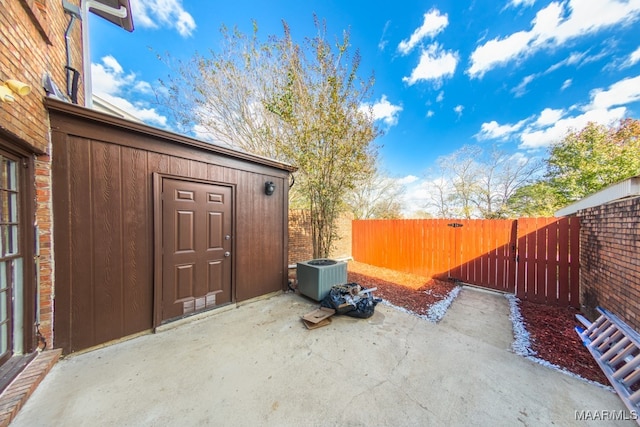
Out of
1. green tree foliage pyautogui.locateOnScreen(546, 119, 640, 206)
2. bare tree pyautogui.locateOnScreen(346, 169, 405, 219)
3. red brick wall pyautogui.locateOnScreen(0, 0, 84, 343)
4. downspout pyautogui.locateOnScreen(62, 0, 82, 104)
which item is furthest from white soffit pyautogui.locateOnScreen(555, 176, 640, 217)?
bare tree pyautogui.locateOnScreen(346, 169, 405, 219)

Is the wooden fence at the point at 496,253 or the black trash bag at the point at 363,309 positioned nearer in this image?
the black trash bag at the point at 363,309

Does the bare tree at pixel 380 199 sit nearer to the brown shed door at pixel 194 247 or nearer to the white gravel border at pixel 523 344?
the white gravel border at pixel 523 344

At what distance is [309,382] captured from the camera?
1806 mm

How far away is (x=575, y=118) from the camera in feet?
29.0

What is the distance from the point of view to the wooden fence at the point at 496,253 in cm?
359

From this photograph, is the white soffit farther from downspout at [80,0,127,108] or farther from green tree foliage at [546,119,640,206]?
green tree foliage at [546,119,640,206]

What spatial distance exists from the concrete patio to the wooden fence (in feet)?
6.48

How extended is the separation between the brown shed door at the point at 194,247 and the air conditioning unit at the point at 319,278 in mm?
1247

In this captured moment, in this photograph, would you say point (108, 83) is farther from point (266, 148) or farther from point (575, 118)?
point (575, 118)

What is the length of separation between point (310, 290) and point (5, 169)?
11.6 ft

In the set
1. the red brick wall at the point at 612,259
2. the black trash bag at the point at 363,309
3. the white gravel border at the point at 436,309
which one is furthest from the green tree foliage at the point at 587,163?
the black trash bag at the point at 363,309

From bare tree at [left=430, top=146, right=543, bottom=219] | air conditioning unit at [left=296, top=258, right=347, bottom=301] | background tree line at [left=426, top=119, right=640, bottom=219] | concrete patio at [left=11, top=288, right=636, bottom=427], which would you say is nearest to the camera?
concrete patio at [left=11, top=288, right=636, bottom=427]

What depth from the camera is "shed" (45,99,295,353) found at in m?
2.09

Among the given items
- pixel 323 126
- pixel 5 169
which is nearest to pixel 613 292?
pixel 323 126
